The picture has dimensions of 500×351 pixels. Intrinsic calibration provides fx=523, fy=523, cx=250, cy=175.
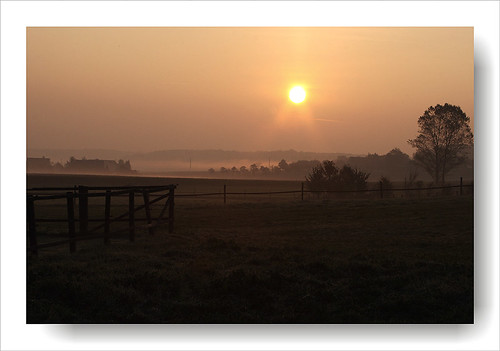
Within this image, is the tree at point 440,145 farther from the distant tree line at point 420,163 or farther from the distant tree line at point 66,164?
the distant tree line at point 66,164

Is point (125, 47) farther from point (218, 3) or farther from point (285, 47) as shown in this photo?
point (285, 47)

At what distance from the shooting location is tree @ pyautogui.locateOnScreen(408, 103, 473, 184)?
2753 cm

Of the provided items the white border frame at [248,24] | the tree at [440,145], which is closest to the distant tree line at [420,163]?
the tree at [440,145]

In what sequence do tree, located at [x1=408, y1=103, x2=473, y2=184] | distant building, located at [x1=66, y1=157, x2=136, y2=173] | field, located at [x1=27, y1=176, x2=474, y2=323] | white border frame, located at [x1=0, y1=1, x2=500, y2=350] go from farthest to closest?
tree, located at [x1=408, y1=103, x2=473, y2=184], distant building, located at [x1=66, y1=157, x2=136, y2=173], white border frame, located at [x1=0, y1=1, x2=500, y2=350], field, located at [x1=27, y1=176, x2=474, y2=323]

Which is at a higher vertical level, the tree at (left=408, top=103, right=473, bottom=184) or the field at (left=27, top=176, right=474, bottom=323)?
the tree at (left=408, top=103, right=473, bottom=184)

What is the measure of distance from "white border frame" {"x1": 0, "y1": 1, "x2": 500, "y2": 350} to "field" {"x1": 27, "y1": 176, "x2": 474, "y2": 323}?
0.88ft

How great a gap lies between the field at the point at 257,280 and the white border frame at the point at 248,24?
269mm

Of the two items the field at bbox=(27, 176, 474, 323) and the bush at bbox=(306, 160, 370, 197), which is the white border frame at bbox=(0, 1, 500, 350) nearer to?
the field at bbox=(27, 176, 474, 323)

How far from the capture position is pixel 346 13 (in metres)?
9.98

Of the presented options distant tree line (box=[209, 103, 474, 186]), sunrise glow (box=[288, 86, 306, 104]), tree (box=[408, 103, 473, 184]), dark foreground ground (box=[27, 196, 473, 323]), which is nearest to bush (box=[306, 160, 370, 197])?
distant tree line (box=[209, 103, 474, 186])

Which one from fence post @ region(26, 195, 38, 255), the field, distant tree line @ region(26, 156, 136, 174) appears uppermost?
distant tree line @ region(26, 156, 136, 174)

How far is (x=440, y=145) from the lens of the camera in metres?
31.1

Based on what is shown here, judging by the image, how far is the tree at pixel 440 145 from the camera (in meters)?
27.5

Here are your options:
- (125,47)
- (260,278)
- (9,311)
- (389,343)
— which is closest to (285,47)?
(125,47)
